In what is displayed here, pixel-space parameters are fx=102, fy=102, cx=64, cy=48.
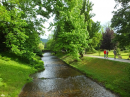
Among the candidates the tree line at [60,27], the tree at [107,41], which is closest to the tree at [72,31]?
the tree line at [60,27]

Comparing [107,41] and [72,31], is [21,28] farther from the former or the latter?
[107,41]

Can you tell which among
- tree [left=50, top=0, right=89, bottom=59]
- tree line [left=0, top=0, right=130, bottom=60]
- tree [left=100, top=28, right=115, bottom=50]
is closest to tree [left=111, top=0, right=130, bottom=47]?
tree line [left=0, top=0, right=130, bottom=60]

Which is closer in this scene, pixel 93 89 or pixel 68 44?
pixel 93 89

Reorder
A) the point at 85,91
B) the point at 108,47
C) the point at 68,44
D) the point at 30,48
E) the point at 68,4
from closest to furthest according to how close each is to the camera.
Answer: the point at 85,91 → the point at 30,48 → the point at 68,44 → the point at 68,4 → the point at 108,47

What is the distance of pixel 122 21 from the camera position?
18.2m

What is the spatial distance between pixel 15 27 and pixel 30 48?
180 inches

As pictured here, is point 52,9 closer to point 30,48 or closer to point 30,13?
point 30,13

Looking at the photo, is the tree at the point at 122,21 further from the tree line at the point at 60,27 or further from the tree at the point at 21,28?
the tree at the point at 21,28

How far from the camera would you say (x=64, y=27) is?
836 inches

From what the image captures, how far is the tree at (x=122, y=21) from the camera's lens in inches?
698

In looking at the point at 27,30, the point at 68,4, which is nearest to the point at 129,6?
the point at 68,4

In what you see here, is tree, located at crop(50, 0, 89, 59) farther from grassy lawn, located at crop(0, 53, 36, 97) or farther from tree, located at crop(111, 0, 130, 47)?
grassy lawn, located at crop(0, 53, 36, 97)

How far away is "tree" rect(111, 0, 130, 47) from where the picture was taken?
17.7 m

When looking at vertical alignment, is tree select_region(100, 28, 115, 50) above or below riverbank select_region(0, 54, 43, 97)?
above
